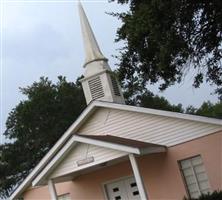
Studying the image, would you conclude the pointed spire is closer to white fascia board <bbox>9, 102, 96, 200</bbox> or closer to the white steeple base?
the white steeple base

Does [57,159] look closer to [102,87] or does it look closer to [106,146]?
[106,146]

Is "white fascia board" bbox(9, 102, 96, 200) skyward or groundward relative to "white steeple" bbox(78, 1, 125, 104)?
groundward

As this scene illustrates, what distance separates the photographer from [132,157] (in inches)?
777

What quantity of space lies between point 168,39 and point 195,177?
8.39 m

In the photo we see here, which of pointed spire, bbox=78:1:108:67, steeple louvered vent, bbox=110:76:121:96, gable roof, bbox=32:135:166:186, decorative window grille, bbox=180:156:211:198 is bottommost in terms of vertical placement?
decorative window grille, bbox=180:156:211:198

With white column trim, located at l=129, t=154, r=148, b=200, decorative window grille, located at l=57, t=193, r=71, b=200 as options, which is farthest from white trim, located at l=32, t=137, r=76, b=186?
decorative window grille, located at l=57, t=193, r=71, b=200

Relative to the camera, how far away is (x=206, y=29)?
1577 cm

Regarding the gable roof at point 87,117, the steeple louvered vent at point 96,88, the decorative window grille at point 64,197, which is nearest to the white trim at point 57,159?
the gable roof at point 87,117

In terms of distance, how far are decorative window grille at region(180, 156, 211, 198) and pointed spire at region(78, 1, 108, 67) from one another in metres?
8.09

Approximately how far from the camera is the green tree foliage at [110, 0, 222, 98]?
14742 mm

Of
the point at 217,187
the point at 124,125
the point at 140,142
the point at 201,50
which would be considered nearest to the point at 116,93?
the point at 124,125

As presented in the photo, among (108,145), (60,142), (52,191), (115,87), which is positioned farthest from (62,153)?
(115,87)

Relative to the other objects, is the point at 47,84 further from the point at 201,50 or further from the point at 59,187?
the point at 201,50

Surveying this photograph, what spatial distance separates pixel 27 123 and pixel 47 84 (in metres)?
4.83
